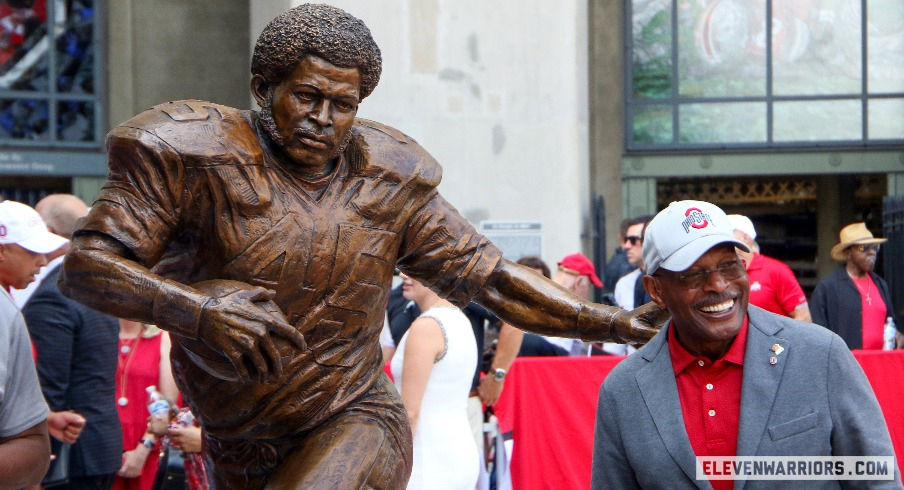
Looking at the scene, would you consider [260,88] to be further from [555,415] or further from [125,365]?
[555,415]

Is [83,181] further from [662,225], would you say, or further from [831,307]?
[662,225]

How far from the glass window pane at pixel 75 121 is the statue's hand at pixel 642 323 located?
12112mm

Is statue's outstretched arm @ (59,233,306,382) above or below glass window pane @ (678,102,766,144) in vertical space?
below

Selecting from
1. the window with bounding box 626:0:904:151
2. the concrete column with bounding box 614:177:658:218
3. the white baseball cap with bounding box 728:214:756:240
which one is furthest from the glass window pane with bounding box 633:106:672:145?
the white baseball cap with bounding box 728:214:756:240

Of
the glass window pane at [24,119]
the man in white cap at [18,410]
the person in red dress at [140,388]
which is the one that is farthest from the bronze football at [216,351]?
the glass window pane at [24,119]

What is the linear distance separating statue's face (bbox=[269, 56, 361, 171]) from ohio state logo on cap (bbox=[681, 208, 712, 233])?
1.03 m

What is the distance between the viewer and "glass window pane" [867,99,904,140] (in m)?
15.7

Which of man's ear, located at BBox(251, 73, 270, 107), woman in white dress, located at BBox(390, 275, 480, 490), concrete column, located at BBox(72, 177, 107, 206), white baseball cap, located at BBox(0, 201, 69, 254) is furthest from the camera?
concrete column, located at BBox(72, 177, 107, 206)

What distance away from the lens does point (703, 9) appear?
53.1ft

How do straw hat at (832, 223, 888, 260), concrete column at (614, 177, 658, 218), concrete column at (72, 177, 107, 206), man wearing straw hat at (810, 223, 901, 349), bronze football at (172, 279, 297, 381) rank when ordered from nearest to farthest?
bronze football at (172, 279, 297, 381) < man wearing straw hat at (810, 223, 901, 349) < straw hat at (832, 223, 888, 260) < concrete column at (72, 177, 107, 206) < concrete column at (614, 177, 658, 218)

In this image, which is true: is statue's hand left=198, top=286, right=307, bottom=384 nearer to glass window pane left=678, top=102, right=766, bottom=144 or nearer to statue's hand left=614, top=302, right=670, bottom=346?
statue's hand left=614, top=302, right=670, bottom=346

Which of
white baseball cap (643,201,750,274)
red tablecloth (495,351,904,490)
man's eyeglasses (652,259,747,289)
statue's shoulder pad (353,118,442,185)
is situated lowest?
red tablecloth (495,351,904,490)

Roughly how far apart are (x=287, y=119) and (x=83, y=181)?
39.0 ft

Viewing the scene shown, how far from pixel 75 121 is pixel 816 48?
8.61 meters
